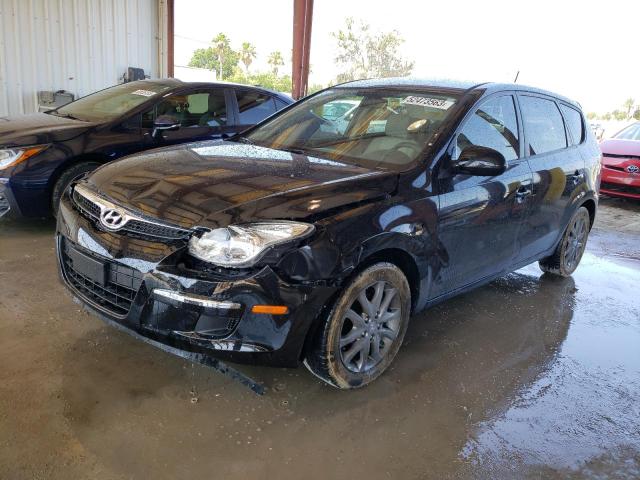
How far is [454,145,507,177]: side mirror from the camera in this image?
109 inches

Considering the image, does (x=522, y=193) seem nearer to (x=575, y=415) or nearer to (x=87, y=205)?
(x=575, y=415)

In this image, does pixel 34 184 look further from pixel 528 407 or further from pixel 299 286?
pixel 528 407

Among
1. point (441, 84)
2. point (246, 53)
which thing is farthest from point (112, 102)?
point (246, 53)

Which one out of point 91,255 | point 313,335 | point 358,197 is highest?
point 358,197

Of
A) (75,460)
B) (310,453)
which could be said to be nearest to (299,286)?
(310,453)

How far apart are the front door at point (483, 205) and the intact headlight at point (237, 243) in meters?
1.03

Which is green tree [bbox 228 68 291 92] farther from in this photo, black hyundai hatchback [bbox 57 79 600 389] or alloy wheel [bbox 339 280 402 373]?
alloy wheel [bbox 339 280 402 373]

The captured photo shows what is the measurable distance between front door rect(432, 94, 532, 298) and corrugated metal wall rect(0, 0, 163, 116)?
7511 millimetres

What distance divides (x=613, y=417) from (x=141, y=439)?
2.27 meters

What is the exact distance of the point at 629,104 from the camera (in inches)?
662

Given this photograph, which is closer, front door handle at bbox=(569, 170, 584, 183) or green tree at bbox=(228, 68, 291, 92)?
front door handle at bbox=(569, 170, 584, 183)

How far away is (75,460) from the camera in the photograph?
1979 mm

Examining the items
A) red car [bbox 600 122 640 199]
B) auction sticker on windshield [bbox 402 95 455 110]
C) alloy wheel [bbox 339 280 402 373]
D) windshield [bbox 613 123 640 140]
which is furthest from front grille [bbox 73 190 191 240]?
windshield [bbox 613 123 640 140]

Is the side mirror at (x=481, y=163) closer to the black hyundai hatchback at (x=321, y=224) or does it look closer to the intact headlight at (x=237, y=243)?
the black hyundai hatchback at (x=321, y=224)
